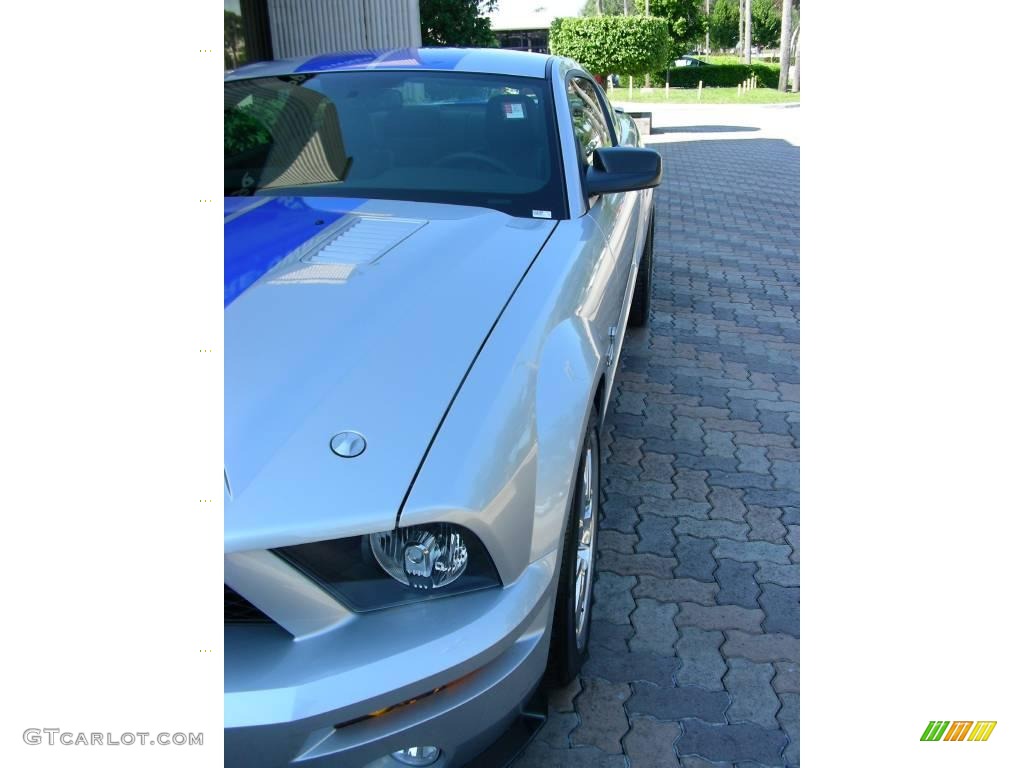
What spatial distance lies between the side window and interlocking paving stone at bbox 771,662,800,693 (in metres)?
1.66

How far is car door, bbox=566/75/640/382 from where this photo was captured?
284 cm

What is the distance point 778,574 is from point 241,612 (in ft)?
6.04

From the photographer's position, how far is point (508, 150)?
292 centimetres

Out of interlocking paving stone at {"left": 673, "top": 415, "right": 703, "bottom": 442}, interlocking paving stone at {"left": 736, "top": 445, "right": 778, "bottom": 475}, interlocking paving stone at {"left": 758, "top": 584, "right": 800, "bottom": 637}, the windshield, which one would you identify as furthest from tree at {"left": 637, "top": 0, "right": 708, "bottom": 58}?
interlocking paving stone at {"left": 758, "top": 584, "right": 800, "bottom": 637}

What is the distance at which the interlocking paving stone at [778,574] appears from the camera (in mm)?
2779

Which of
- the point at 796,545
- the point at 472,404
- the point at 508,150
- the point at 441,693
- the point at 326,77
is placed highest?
the point at 326,77

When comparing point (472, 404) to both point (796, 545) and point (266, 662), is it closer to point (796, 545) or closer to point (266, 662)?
point (266, 662)

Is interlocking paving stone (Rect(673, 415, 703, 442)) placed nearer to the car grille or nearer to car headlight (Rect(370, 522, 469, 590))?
car headlight (Rect(370, 522, 469, 590))

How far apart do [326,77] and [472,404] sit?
74.9 inches

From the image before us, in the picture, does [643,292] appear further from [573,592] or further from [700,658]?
[573,592]

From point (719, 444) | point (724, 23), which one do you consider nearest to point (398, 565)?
point (719, 444)

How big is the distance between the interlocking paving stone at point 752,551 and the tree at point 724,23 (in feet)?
238
